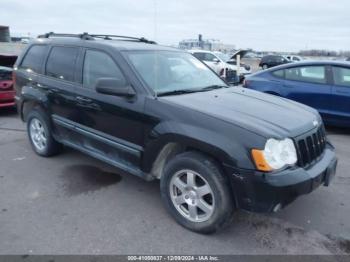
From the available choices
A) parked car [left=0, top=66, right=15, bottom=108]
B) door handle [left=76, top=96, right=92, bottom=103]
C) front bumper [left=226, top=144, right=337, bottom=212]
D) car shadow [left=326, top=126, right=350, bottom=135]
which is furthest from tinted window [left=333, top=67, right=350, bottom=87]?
parked car [left=0, top=66, right=15, bottom=108]

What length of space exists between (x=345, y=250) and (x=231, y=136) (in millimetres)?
1430

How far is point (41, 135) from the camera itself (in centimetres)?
512

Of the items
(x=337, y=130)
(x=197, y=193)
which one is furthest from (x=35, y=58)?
(x=337, y=130)

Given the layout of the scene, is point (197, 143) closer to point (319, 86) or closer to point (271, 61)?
point (319, 86)

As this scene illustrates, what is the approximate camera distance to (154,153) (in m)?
3.43

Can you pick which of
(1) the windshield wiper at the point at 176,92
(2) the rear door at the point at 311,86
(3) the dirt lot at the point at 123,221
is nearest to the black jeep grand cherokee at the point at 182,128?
(1) the windshield wiper at the point at 176,92

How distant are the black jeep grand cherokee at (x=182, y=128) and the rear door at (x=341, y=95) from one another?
317 cm

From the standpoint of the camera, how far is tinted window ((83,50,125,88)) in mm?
3848

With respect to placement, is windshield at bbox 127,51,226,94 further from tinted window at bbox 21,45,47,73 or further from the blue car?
the blue car

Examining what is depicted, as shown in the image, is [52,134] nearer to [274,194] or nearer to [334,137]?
[274,194]

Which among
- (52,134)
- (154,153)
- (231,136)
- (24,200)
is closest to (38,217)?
(24,200)

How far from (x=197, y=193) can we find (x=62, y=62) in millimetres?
2661

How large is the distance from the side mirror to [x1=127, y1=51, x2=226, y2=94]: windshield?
24cm

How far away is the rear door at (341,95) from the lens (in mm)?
6477
